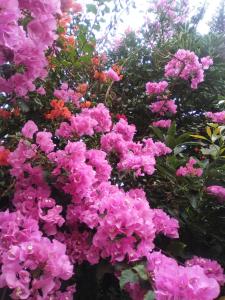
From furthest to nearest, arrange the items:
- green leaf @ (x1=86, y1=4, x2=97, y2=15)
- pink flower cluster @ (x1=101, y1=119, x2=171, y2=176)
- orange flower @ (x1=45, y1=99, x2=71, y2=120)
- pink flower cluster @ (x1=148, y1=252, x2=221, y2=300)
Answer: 1. green leaf @ (x1=86, y1=4, x2=97, y2=15)
2. orange flower @ (x1=45, y1=99, x2=71, y2=120)
3. pink flower cluster @ (x1=101, y1=119, x2=171, y2=176)
4. pink flower cluster @ (x1=148, y1=252, x2=221, y2=300)

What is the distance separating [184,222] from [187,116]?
1.41m

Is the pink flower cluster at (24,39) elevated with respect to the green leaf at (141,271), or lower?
elevated

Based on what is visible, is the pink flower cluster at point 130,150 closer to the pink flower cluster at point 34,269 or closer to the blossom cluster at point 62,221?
the blossom cluster at point 62,221

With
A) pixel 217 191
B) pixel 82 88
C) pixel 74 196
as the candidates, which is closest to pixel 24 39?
pixel 74 196

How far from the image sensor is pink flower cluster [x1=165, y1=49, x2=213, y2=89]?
270cm

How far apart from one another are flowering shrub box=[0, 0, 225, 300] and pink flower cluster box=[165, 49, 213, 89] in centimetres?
73

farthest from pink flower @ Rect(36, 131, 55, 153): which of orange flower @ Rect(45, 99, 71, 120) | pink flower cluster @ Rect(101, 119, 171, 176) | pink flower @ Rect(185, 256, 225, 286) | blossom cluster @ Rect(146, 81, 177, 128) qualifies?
blossom cluster @ Rect(146, 81, 177, 128)

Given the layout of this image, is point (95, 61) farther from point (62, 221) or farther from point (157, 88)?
point (62, 221)

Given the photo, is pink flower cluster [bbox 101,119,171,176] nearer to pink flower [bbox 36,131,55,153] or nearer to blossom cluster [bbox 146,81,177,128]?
pink flower [bbox 36,131,55,153]

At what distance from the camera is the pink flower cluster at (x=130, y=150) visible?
1.76 meters

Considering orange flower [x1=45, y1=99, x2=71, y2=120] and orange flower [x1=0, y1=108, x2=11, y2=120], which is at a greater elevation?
orange flower [x1=45, y1=99, x2=71, y2=120]

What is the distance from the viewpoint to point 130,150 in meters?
1.91

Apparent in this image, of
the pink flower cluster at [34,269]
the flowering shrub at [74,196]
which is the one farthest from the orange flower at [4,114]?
the pink flower cluster at [34,269]

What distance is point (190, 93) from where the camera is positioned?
2.96m
